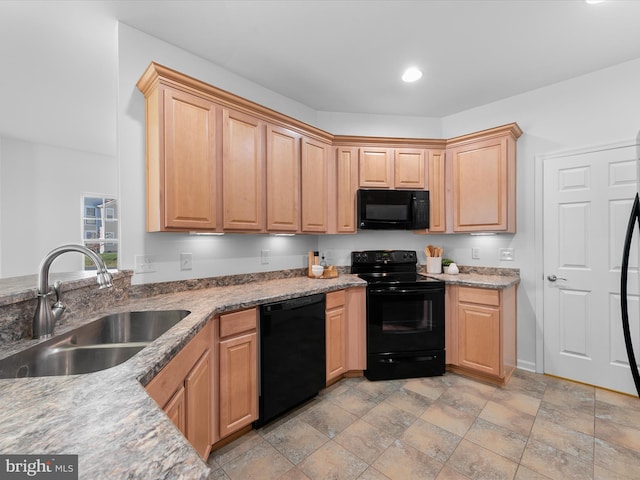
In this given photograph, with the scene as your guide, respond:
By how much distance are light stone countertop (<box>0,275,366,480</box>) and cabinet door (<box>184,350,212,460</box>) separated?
44 cm

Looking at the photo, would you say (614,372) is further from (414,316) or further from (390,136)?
(390,136)

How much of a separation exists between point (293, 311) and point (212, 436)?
885 mm

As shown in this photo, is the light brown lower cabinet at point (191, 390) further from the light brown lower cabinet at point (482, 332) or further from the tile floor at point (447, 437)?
the light brown lower cabinet at point (482, 332)

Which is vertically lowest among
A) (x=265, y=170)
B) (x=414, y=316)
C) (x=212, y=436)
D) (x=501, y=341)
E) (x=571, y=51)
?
(x=212, y=436)

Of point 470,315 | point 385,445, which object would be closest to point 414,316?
point 470,315

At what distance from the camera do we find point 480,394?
237 cm

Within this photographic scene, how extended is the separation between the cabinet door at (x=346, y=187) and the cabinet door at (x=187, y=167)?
1.36 m

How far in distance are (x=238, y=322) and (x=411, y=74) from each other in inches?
99.7

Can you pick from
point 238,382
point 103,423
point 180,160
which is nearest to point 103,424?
point 103,423

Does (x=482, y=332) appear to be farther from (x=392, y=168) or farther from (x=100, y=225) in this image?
(x=100, y=225)

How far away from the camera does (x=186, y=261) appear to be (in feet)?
7.14

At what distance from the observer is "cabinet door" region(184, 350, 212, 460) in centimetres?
136

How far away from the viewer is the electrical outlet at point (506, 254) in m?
2.90
